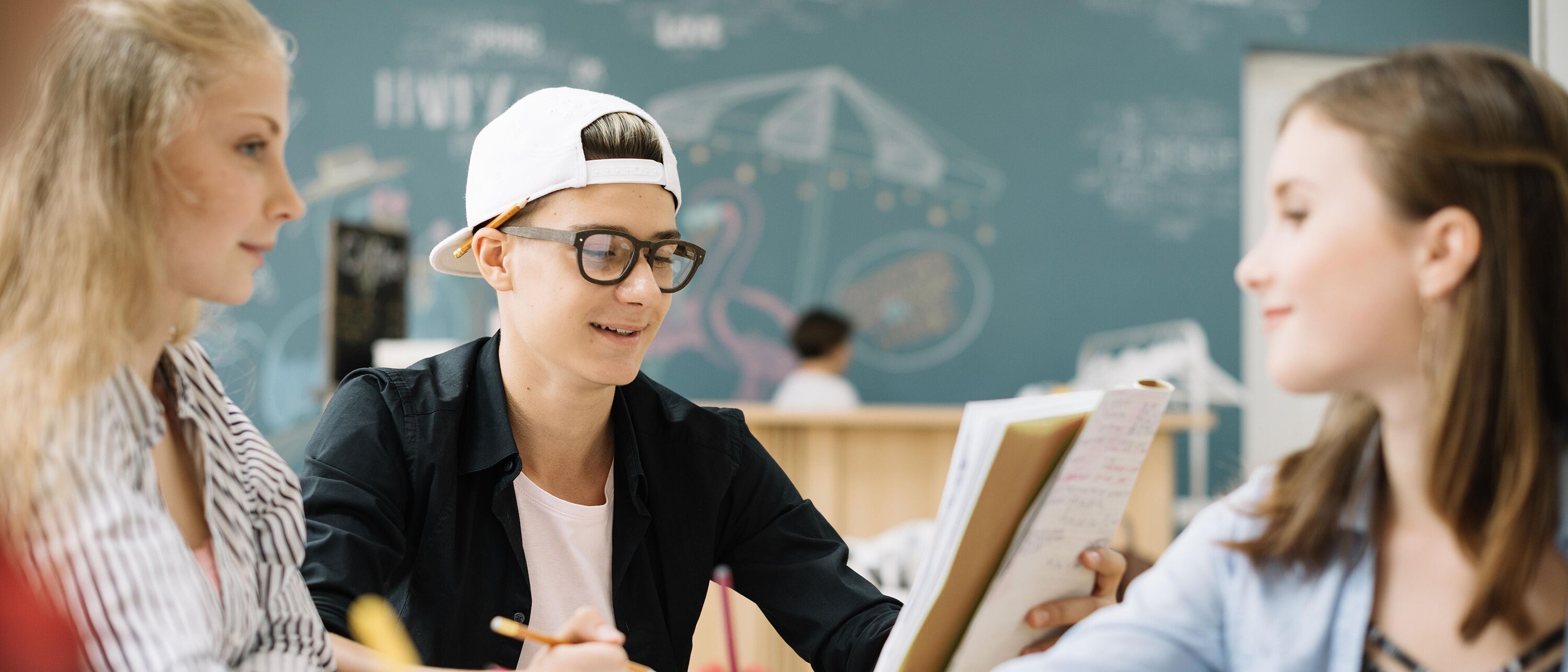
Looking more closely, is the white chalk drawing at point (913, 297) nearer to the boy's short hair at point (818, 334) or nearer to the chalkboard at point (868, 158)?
the chalkboard at point (868, 158)

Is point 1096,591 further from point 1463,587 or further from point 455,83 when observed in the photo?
point 455,83

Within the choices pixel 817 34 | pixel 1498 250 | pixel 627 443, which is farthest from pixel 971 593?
pixel 817 34

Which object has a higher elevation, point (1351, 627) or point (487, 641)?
point (1351, 627)

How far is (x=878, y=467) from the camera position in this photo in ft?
12.4

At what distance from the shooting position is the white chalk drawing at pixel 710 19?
5.20 m

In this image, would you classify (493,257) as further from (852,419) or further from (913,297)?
(913,297)

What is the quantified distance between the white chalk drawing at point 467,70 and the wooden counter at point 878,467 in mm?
2214

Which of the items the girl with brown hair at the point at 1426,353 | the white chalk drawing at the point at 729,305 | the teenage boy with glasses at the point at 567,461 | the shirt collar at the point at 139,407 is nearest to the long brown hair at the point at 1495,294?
the girl with brown hair at the point at 1426,353

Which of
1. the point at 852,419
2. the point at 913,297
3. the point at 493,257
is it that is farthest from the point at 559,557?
the point at 913,297

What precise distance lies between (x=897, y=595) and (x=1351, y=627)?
1.89 meters

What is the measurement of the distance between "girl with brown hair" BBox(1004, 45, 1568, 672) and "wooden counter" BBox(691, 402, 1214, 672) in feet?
9.29

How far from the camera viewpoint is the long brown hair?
2.47 ft

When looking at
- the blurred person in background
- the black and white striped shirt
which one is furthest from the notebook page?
the blurred person in background

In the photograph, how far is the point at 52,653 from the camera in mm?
641
